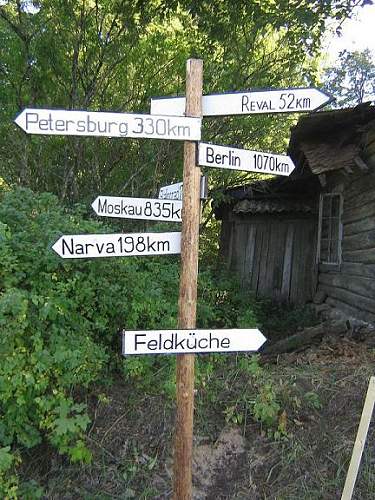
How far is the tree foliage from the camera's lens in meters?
7.77

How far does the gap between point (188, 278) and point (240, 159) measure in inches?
27.8

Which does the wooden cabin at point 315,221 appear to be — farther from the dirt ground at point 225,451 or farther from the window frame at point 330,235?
the dirt ground at point 225,451

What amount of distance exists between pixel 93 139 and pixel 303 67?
443cm

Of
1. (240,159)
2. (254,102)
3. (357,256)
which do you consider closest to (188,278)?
(240,159)

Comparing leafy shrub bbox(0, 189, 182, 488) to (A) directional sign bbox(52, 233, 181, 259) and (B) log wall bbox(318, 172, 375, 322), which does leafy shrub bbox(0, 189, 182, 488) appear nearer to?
(A) directional sign bbox(52, 233, 181, 259)

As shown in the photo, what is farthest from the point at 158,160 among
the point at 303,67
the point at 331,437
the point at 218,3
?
the point at 331,437

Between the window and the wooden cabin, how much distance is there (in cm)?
2

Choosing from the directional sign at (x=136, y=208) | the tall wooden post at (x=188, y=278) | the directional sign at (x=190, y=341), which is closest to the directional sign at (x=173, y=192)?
the directional sign at (x=136, y=208)

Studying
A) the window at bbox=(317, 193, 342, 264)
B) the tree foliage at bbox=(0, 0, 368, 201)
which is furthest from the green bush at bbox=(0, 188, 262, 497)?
the window at bbox=(317, 193, 342, 264)

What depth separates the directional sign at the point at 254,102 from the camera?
2.59 m

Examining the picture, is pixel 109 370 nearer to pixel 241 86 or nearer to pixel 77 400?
pixel 77 400

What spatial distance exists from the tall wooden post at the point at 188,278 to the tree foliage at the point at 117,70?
5.27m

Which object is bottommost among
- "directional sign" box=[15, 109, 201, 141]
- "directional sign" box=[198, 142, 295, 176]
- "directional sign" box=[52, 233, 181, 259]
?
"directional sign" box=[52, 233, 181, 259]

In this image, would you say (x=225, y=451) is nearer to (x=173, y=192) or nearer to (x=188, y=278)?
(x=188, y=278)
